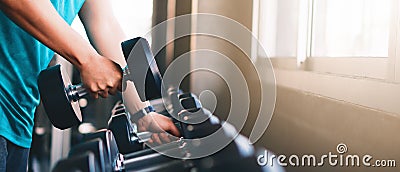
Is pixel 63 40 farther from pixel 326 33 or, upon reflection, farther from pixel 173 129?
pixel 326 33

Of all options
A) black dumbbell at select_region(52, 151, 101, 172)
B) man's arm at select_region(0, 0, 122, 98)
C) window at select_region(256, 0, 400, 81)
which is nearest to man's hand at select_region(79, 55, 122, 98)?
man's arm at select_region(0, 0, 122, 98)

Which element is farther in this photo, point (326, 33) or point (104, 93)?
point (326, 33)

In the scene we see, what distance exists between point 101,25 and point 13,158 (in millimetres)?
296

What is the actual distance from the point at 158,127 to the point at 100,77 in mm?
158

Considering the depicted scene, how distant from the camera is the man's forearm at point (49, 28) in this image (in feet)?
3.10

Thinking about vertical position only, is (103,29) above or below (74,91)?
above

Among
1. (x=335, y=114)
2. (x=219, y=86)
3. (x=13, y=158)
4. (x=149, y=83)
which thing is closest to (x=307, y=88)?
(x=335, y=114)

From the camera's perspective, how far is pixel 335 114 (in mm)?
1064

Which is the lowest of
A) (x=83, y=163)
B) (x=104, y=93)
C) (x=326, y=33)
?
(x=83, y=163)

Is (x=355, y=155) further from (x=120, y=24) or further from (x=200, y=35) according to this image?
(x=120, y=24)

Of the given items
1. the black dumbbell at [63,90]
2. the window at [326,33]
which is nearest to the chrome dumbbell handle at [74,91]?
the black dumbbell at [63,90]

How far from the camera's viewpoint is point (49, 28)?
962mm

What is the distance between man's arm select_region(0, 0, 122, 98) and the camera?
948mm

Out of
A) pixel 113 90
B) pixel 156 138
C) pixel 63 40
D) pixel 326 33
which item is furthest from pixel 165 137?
pixel 326 33
